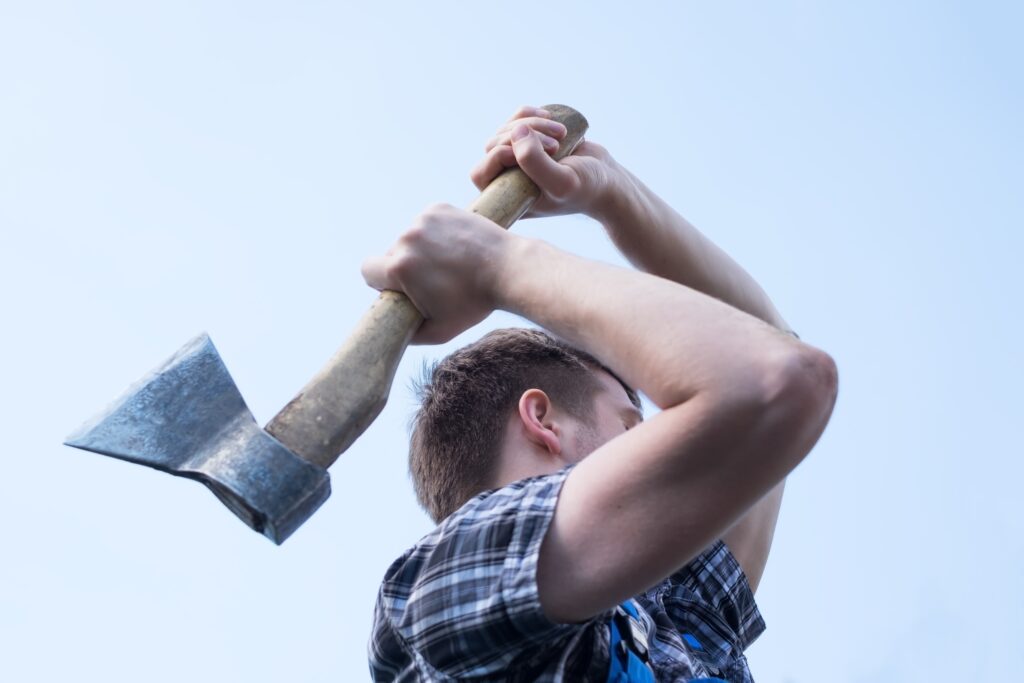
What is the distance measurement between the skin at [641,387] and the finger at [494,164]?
1.62 ft

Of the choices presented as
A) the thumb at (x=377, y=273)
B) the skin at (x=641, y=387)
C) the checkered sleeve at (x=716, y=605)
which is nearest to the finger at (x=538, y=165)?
the skin at (x=641, y=387)

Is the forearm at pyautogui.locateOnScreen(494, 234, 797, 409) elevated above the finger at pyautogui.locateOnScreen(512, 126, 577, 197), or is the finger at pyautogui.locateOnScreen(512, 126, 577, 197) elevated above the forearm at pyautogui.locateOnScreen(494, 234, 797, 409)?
the finger at pyautogui.locateOnScreen(512, 126, 577, 197)

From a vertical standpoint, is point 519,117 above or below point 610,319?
above

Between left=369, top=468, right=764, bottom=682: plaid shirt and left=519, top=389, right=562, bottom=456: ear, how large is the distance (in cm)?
59

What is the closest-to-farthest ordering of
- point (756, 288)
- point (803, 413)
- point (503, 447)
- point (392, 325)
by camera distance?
point (803, 413), point (392, 325), point (503, 447), point (756, 288)

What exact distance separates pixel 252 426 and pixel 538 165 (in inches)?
43.3

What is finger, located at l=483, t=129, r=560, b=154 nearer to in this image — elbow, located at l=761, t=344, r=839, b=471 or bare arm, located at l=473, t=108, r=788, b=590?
bare arm, located at l=473, t=108, r=788, b=590

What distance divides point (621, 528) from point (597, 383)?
1231 mm

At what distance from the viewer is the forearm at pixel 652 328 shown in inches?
90.4

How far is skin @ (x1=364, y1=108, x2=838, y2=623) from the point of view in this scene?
7.47 feet

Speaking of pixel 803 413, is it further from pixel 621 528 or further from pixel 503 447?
pixel 503 447

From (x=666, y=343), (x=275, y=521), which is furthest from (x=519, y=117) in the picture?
(x=275, y=521)

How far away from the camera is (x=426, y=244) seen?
8.80ft

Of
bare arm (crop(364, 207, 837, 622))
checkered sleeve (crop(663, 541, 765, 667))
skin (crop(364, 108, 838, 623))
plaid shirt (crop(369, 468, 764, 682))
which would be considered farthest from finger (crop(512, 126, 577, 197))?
checkered sleeve (crop(663, 541, 765, 667))
